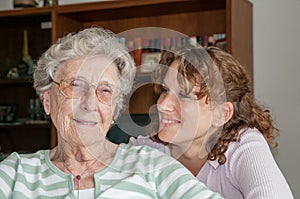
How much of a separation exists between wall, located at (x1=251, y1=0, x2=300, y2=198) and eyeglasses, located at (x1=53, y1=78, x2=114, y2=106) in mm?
1666

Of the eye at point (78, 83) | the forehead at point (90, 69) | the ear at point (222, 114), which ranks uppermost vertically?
the forehead at point (90, 69)

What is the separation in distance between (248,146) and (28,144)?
215cm

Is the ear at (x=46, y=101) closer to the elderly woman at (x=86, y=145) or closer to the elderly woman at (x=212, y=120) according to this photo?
the elderly woman at (x=86, y=145)

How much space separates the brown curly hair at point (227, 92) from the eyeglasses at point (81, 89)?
19 centimetres

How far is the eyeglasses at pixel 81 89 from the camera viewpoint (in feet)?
4.77

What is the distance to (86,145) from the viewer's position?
1.48m

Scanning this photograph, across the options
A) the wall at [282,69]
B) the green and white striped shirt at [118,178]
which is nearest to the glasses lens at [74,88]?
the green and white striped shirt at [118,178]

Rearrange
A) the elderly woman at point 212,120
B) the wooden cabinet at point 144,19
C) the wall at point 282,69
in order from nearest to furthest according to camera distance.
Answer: the elderly woman at point 212,120 < the wooden cabinet at point 144,19 < the wall at point 282,69

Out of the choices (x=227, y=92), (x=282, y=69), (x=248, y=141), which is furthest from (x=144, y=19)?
(x=248, y=141)

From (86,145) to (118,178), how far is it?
130mm

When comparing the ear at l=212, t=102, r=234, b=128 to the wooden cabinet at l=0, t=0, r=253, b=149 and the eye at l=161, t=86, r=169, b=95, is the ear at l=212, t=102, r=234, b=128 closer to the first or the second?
the eye at l=161, t=86, r=169, b=95

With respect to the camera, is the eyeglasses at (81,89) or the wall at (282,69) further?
the wall at (282,69)

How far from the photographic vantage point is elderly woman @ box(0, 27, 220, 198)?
4.64 ft

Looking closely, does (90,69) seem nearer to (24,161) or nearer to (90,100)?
(90,100)
